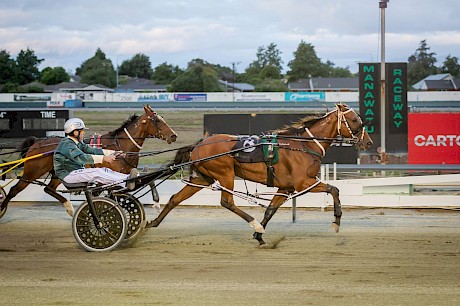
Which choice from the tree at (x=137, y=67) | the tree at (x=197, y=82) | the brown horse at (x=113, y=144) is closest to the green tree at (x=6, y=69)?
the tree at (x=197, y=82)

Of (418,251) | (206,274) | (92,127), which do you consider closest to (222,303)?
(206,274)

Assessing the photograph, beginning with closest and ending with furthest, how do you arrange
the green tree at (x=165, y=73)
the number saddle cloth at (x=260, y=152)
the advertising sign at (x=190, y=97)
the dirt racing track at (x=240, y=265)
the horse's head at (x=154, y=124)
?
1. the dirt racing track at (x=240, y=265)
2. the number saddle cloth at (x=260, y=152)
3. the horse's head at (x=154, y=124)
4. the advertising sign at (x=190, y=97)
5. the green tree at (x=165, y=73)

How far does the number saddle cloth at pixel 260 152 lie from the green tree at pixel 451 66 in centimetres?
9649

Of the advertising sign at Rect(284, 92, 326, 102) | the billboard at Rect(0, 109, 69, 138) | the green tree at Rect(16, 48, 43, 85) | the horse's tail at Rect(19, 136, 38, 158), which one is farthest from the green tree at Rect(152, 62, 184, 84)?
the horse's tail at Rect(19, 136, 38, 158)

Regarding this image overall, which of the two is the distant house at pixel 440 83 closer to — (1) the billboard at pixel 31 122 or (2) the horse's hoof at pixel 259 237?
(1) the billboard at pixel 31 122

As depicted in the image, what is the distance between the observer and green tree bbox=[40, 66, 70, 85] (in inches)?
3617

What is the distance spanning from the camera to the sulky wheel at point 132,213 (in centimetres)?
1070

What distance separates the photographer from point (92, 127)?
107 ft

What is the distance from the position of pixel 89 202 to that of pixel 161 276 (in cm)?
190

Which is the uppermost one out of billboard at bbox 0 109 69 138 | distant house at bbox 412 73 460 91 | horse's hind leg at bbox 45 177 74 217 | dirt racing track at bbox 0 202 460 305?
distant house at bbox 412 73 460 91

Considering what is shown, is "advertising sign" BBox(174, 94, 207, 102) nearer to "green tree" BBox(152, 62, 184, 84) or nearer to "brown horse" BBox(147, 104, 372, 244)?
"green tree" BBox(152, 62, 184, 84)

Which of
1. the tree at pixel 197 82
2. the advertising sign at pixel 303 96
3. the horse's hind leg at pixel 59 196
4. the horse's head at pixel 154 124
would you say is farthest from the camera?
the tree at pixel 197 82

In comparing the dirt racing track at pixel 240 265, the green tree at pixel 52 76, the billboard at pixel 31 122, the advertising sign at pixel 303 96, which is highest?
the green tree at pixel 52 76

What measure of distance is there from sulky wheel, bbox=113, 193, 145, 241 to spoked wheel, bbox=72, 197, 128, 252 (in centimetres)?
60
